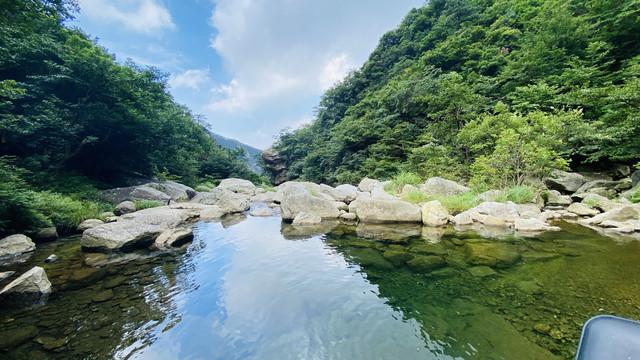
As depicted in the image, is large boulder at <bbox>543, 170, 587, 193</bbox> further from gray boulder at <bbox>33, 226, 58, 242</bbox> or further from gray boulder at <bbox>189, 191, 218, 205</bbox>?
gray boulder at <bbox>33, 226, 58, 242</bbox>

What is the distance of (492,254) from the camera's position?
475 cm

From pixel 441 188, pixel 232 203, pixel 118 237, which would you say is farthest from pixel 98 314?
pixel 441 188

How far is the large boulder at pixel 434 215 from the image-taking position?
7.55m

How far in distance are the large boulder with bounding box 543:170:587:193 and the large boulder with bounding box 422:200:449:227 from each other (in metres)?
7.20

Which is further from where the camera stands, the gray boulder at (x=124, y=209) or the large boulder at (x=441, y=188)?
the large boulder at (x=441, y=188)

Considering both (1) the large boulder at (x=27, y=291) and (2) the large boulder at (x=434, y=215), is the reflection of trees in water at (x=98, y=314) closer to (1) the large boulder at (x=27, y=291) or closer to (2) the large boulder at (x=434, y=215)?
(1) the large boulder at (x=27, y=291)

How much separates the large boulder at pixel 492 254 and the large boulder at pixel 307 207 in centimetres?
542

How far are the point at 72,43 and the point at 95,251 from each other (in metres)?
12.9

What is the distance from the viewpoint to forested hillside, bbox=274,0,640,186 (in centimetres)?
959

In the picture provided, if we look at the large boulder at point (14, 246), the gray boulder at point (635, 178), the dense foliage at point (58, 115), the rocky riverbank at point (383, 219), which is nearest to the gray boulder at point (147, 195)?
the rocky riverbank at point (383, 219)

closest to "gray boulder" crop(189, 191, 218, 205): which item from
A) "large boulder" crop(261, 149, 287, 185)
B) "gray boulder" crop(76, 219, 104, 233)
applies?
"gray boulder" crop(76, 219, 104, 233)

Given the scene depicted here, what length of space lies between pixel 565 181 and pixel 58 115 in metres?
25.4

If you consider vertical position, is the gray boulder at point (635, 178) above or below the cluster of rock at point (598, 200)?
above

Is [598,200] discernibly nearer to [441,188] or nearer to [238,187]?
[441,188]
